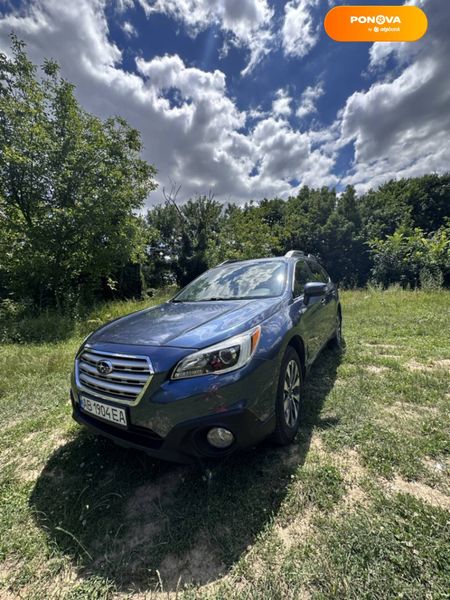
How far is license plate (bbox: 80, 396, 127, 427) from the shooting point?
167 centimetres

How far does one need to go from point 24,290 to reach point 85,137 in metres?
6.26

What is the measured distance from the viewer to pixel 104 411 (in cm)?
176

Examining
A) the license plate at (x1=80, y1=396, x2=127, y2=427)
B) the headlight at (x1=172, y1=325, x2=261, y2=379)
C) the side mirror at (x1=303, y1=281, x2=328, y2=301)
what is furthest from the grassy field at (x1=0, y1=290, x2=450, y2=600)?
the side mirror at (x1=303, y1=281, x2=328, y2=301)

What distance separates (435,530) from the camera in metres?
1.38

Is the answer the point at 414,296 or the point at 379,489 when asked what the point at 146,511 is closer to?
the point at 379,489

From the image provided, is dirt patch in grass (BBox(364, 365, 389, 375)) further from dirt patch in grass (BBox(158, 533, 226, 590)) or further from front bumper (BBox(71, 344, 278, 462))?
dirt patch in grass (BBox(158, 533, 226, 590))

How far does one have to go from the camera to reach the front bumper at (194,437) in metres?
1.56

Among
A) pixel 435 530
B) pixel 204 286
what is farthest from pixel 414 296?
pixel 435 530

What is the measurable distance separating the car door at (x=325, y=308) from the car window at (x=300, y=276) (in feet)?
0.70

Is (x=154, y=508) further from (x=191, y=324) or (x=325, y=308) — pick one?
(x=325, y=308)

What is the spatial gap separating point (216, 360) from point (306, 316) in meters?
1.40

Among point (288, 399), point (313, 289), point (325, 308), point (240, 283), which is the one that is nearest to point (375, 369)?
point (325, 308)

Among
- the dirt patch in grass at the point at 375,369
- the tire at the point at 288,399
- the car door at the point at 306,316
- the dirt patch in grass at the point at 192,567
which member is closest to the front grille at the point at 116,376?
the dirt patch in grass at the point at 192,567

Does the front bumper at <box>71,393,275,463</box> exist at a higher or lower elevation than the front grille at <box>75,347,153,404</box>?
lower
